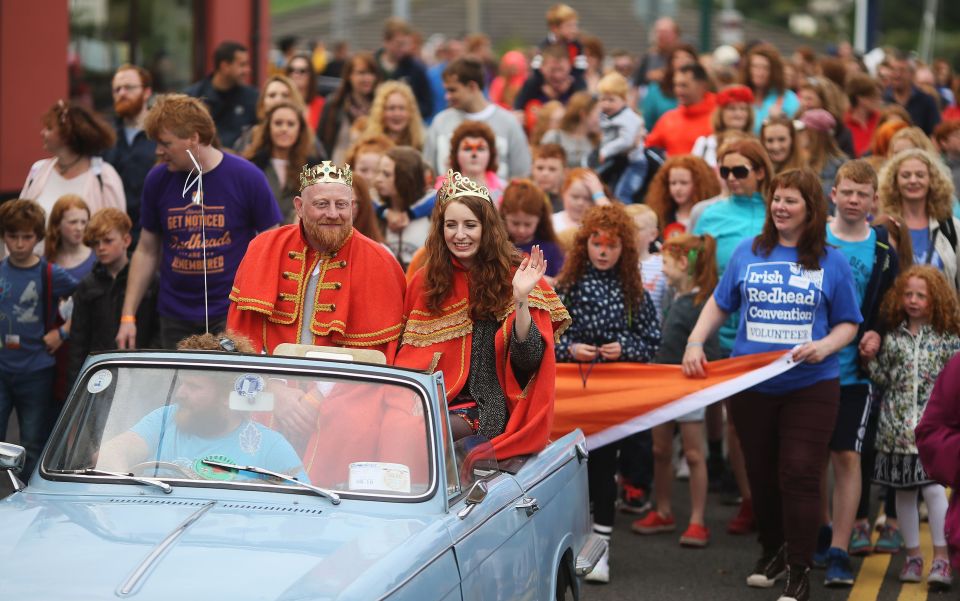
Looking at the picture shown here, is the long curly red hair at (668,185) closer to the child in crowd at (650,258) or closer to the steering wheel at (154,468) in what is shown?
the child in crowd at (650,258)

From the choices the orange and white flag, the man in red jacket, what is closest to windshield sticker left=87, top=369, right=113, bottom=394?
the orange and white flag

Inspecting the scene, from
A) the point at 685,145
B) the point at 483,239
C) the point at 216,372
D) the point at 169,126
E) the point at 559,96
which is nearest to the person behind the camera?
the point at 216,372

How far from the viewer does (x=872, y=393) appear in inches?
343

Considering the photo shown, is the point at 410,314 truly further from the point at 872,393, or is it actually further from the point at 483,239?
the point at 872,393

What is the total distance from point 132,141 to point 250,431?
6.22 metres

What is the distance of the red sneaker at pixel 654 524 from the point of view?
9.53m

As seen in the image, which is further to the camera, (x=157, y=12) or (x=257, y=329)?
(x=157, y=12)

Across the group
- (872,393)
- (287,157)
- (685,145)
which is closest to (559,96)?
(685,145)

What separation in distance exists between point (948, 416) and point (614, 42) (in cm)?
5547

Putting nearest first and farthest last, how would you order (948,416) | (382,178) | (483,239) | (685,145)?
1. (948,416)
2. (483,239)
3. (382,178)
4. (685,145)

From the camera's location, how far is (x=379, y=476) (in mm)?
5449

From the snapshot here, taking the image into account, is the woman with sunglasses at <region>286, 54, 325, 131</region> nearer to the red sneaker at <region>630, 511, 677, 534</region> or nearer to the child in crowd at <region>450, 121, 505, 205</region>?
the child in crowd at <region>450, 121, 505, 205</region>

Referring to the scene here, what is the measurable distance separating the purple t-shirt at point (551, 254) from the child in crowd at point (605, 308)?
0.74 m

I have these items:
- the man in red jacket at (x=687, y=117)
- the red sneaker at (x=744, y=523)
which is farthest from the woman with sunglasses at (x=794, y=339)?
the man in red jacket at (x=687, y=117)
